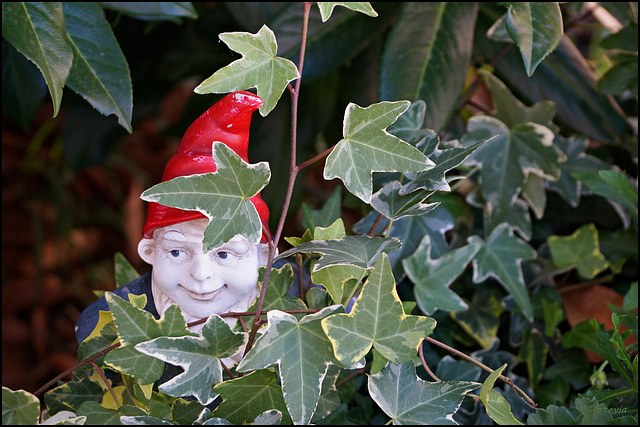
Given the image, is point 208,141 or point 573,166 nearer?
point 208,141

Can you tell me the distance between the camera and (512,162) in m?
0.64

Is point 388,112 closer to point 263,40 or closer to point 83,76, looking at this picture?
point 263,40

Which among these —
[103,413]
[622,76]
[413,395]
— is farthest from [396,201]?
[622,76]

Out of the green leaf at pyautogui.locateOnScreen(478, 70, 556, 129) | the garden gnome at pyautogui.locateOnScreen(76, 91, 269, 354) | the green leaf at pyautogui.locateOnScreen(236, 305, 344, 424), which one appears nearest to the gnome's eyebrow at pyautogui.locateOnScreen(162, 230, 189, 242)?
the garden gnome at pyautogui.locateOnScreen(76, 91, 269, 354)

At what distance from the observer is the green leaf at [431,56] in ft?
1.99

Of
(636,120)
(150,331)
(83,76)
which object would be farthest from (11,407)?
(636,120)

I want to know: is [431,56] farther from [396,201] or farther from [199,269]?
[199,269]

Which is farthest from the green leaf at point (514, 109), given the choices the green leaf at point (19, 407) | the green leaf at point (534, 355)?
the green leaf at point (19, 407)

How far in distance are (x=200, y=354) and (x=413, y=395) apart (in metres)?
0.14

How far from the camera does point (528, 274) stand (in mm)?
668

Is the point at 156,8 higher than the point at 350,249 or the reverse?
higher

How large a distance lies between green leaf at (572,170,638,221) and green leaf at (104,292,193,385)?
1.21ft

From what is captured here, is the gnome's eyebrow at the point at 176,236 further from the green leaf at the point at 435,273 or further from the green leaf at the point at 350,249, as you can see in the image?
the green leaf at the point at 435,273

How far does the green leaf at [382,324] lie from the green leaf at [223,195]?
0.08 metres
